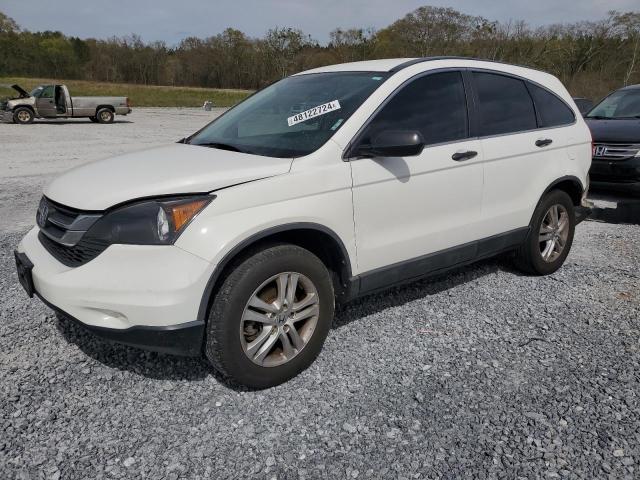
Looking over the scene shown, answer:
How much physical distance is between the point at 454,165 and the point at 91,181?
232 centimetres

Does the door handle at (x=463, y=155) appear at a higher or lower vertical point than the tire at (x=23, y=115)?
lower

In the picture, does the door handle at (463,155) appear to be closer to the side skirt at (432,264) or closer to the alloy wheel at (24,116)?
the side skirt at (432,264)

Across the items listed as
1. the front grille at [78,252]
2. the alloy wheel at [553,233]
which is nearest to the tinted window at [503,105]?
the alloy wheel at [553,233]

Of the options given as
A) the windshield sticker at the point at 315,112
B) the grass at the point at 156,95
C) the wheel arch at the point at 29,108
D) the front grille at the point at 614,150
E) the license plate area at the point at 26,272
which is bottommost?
the license plate area at the point at 26,272

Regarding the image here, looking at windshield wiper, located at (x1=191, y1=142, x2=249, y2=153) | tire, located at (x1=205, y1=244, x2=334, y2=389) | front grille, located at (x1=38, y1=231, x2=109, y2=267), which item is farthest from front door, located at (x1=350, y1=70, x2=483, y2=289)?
front grille, located at (x1=38, y1=231, x2=109, y2=267)

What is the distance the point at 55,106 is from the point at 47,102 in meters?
0.33

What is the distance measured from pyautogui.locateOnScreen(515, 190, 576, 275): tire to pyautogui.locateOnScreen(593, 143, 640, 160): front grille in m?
3.14

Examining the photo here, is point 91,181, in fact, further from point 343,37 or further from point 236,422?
point 343,37

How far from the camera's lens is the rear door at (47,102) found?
2186cm

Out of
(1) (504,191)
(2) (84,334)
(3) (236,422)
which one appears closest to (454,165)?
(1) (504,191)

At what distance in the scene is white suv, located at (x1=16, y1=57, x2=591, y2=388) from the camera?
2.57 m

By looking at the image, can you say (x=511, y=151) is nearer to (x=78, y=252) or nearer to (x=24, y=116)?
(x=78, y=252)

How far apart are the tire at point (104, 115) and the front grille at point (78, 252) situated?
22.6 meters

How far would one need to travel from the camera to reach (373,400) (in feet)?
9.34
